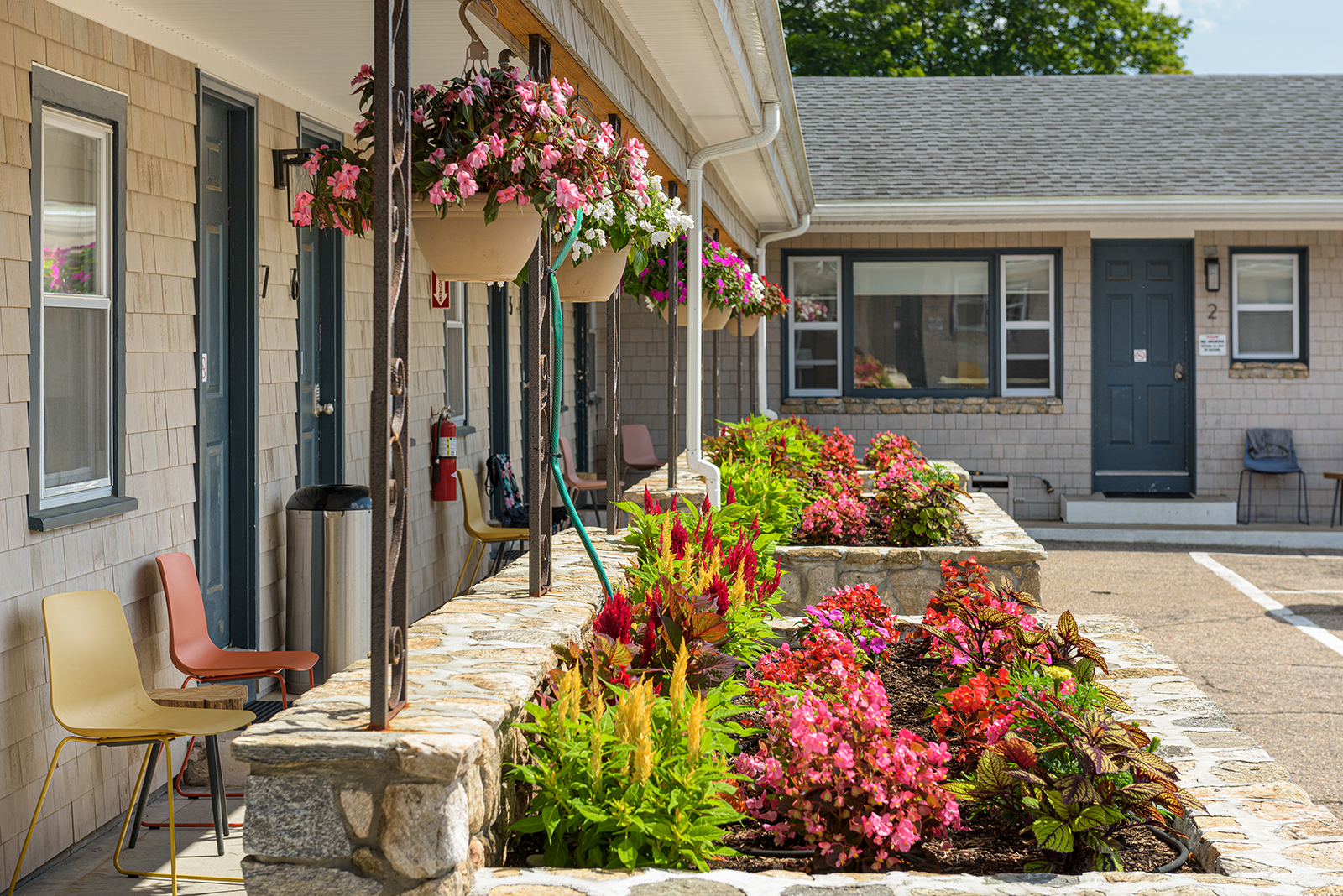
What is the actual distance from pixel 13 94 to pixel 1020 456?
398 inches

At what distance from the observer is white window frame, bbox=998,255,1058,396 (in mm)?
12211

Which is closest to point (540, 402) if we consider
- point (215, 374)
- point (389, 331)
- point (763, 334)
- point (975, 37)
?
point (389, 331)

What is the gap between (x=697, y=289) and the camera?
6391mm

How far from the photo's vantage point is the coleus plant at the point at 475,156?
9.14ft

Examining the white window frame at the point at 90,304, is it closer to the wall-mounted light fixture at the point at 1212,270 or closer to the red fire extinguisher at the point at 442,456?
the red fire extinguisher at the point at 442,456

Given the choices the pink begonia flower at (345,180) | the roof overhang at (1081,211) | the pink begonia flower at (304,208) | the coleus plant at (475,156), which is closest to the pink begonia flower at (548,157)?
the coleus plant at (475,156)

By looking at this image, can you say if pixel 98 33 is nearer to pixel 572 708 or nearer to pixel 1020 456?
pixel 572 708

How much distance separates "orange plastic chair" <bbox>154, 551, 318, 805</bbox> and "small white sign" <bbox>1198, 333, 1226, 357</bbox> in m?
9.91

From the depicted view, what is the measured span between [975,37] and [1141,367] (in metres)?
16.7

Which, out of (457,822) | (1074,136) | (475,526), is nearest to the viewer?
(457,822)

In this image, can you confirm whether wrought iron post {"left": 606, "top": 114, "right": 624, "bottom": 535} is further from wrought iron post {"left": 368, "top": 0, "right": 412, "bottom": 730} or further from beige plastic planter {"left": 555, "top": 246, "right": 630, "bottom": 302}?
wrought iron post {"left": 368, "top": 0, "right": 412, "bottom": 730}

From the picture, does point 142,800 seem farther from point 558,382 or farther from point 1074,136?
point 1074,136

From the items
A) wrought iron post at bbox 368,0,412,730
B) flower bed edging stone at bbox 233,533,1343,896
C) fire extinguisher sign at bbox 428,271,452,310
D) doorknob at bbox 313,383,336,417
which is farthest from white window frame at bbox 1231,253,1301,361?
wrought iron post at bbox 368,0,412,730

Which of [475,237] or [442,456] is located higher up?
[475,237]
